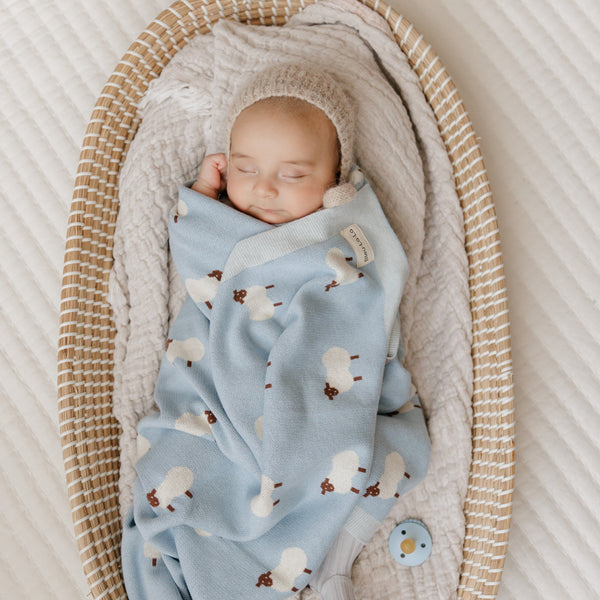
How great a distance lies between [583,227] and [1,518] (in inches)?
54.1

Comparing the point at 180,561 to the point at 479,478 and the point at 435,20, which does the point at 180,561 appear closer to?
the point at 479,478

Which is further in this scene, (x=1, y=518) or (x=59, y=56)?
(x=59, y=56)

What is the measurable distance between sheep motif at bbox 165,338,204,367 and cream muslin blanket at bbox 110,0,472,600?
0.08m

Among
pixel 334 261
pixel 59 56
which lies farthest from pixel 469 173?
pixel 59 56

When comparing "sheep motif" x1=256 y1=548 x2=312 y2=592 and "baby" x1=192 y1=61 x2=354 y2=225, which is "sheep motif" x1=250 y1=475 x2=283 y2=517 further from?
"baby" x1=192 y1=61 x2=354 y2=225

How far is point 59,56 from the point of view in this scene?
1559 mm

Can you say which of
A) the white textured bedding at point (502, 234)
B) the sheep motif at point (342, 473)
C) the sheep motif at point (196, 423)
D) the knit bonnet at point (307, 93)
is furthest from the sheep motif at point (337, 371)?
the white textured bedding at point (502, 234)

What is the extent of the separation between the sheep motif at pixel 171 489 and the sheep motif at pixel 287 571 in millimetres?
185

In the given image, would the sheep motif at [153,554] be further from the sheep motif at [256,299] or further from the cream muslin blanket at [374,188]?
the sheep motif at [256,299]

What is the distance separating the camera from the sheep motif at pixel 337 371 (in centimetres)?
114

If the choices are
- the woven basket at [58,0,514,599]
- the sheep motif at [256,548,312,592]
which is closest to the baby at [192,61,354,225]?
the woven basket at [58,0,514,599]

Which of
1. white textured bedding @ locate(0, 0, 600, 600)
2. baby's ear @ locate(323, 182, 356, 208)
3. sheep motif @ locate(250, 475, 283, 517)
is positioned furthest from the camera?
white textured bedding @ locate(0, 0, 600, 600)

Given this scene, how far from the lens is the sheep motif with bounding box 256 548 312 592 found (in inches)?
43.0

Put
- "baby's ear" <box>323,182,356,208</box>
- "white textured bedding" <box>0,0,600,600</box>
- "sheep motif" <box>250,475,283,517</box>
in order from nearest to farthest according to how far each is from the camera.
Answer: "sheep motif" <box>250,475,283,517</box> → "baby's ear" <box>323,182,356,208</box> → "white textured bedding" <box>0,0,600,600</box>
